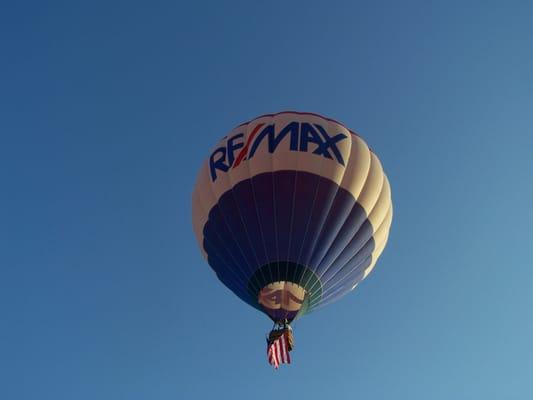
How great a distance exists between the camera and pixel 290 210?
1397cm

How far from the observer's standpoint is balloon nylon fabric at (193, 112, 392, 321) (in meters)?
13.9

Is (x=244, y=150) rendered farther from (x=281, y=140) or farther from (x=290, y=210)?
(x=290, y=210)

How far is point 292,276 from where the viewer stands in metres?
13.7

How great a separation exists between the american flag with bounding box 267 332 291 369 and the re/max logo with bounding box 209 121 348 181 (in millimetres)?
4975

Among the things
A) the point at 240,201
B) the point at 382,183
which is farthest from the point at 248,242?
the point at 382,183

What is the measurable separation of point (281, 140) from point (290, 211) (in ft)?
6.83

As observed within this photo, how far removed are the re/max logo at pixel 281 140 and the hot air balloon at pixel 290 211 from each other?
0.09 feet

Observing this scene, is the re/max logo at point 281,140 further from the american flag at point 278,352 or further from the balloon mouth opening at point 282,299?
the american flag at point 278,352

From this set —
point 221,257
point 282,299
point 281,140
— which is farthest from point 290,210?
point 221,257

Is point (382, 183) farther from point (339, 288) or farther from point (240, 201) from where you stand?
point (240, 201)

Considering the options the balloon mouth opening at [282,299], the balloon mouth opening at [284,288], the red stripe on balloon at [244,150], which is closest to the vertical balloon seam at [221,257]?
the balloon mouth opening at [284,288]

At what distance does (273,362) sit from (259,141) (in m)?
6.09

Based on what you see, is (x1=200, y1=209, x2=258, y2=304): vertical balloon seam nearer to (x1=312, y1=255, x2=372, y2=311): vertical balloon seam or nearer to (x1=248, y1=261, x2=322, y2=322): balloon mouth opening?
(x1=248, y1=261, x2=322, y2=322): balloon mouth opening

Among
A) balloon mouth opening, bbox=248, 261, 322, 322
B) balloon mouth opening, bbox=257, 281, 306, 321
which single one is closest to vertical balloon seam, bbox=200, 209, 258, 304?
balloon mouth opening, bbox=248, 261, 322, 322
